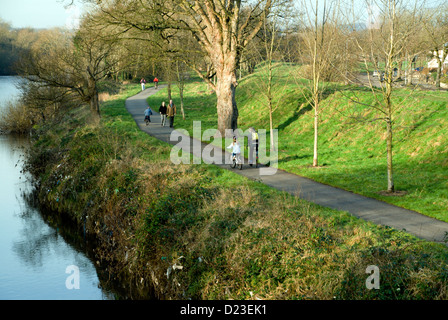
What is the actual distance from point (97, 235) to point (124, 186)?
6.54 ft

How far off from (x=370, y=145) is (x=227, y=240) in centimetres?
1333

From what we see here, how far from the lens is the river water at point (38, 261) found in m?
12.6

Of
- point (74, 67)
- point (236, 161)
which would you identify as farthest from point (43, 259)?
point (74, 67)

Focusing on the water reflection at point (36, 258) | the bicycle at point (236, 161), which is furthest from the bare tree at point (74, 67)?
the bicycle at point (236, 161)

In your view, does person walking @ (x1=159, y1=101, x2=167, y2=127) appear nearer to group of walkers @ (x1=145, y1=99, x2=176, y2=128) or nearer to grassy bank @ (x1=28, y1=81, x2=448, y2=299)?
group of walkers @ (x1=145, y1=99, x2=176, y2=128)

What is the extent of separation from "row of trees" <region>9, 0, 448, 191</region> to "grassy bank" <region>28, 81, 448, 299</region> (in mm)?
5178

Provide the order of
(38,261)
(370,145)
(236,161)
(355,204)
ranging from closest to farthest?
(355,204) → (38,261) → (236,161) → (370,145)

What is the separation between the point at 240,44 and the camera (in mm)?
25406

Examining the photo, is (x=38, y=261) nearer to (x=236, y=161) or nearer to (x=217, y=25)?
(x=236, y=161)

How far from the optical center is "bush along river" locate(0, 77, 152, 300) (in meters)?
12.6

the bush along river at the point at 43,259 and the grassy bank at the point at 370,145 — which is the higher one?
the grassy bank at the point at 370,145

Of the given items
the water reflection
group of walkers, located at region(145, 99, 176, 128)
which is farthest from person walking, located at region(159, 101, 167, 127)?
the water reflection

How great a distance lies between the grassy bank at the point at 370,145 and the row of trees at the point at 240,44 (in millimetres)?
927

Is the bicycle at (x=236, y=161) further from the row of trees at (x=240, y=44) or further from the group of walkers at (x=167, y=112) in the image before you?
the group of walkers at (x=167, y=112)
